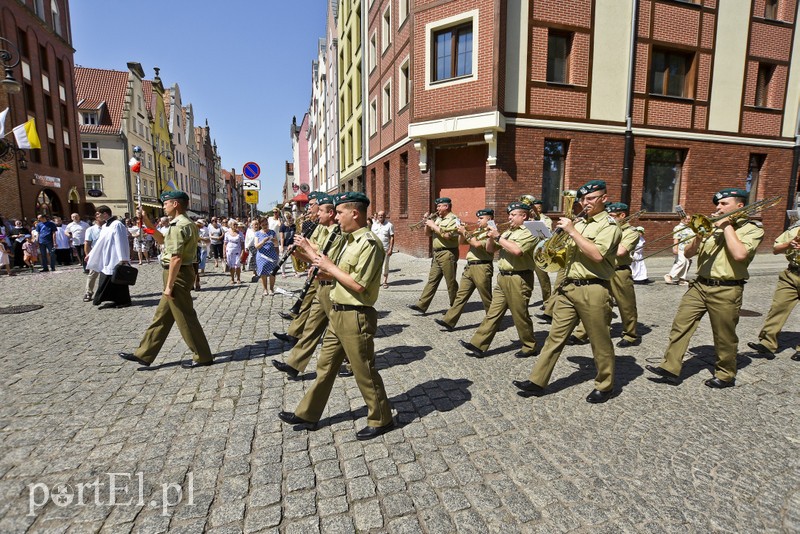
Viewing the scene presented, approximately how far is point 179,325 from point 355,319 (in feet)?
9.06

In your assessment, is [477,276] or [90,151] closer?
[477,276]

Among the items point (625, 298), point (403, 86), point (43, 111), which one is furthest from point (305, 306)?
point (43, 111)

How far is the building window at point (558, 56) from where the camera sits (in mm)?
12823

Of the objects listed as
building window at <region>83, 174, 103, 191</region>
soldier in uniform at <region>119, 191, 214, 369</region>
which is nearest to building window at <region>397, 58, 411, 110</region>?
soldier in uniform at <region>119, 191, 214, 369</region>

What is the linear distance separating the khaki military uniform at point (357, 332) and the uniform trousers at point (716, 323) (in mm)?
3184

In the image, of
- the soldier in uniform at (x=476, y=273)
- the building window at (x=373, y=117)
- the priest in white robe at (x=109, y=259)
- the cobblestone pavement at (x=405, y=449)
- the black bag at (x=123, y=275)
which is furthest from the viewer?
the building window at (x=373, y=117)

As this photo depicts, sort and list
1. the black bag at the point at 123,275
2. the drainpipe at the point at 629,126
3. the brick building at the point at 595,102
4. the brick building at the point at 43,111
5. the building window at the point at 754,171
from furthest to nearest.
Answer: the brick building at the point at 43,111 < the building window at the point at 754,171 < the drainpipe at the point at 629,126 < the brick building at the point at 595,102 < the black bag at the point at 123,275

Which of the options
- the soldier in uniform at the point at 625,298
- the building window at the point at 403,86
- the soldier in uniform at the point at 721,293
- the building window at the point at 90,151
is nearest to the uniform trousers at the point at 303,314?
the soldier in uniform at the point at 625,298

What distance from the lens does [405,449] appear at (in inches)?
125

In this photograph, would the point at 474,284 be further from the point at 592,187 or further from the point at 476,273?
the point at 592,187

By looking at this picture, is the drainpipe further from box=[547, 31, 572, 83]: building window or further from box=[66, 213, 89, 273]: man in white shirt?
box=[66, 213, 89, 273]: man in white shirt

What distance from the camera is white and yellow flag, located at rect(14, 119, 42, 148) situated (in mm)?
14887

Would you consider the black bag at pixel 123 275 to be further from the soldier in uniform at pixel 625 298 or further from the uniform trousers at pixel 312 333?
the soldier in uniform at pixel 625 298

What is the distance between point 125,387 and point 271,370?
1.48 m
